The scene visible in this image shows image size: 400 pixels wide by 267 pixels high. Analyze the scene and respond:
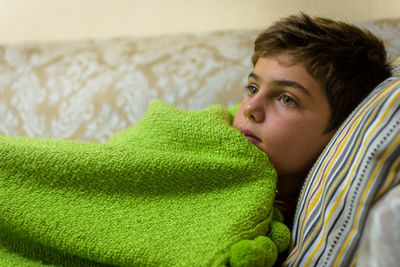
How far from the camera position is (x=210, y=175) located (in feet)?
1.94

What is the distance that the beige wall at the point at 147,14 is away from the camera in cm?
118

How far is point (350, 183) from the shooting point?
0.44 meters

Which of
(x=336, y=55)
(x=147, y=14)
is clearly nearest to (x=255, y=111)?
(x=336, y=55)

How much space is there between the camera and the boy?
2.15 ft

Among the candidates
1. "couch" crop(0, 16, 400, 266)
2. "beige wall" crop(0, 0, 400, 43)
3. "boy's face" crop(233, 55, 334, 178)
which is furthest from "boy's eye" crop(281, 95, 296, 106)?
"beige wall" crop(0, 0, 400, 43)

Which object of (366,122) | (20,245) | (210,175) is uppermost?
(366,122)

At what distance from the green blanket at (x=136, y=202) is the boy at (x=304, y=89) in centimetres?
7

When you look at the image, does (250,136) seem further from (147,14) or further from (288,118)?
(147,14)

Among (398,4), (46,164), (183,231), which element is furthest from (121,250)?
(398,4)

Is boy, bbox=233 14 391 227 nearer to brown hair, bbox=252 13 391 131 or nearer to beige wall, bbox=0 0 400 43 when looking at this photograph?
brown hair, bbox=252 13 391 131

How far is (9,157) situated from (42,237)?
15cm

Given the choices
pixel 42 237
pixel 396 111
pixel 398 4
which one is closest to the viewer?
pixel 396 111

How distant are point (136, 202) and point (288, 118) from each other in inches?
12.9

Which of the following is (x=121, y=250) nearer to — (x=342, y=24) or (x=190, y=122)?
(x=190, y=122)
